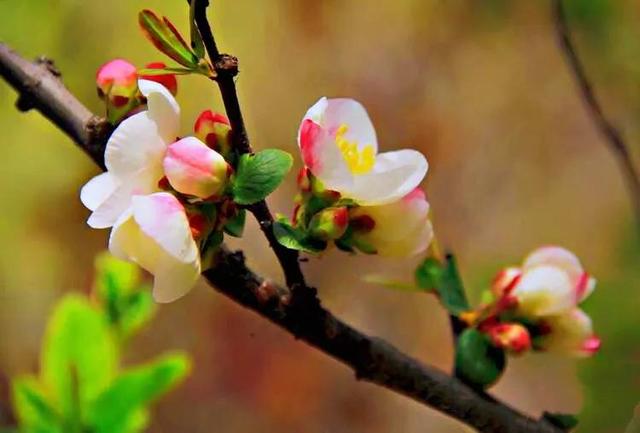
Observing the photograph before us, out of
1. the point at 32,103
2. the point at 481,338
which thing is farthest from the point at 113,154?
the point at 481,338

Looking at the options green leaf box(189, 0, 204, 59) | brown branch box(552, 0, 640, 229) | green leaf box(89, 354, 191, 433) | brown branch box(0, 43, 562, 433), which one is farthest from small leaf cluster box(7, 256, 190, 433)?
brown branch box(552, 0, 640, 229)

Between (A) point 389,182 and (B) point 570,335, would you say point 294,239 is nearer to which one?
(A) point 389,182

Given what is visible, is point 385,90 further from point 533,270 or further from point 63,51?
point 533,270

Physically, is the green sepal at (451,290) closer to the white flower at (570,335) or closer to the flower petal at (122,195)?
the white flower at (570,335)

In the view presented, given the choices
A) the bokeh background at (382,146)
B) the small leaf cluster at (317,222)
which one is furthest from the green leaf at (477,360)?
the bokeh background at (382,146)

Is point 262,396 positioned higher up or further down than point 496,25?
further down
